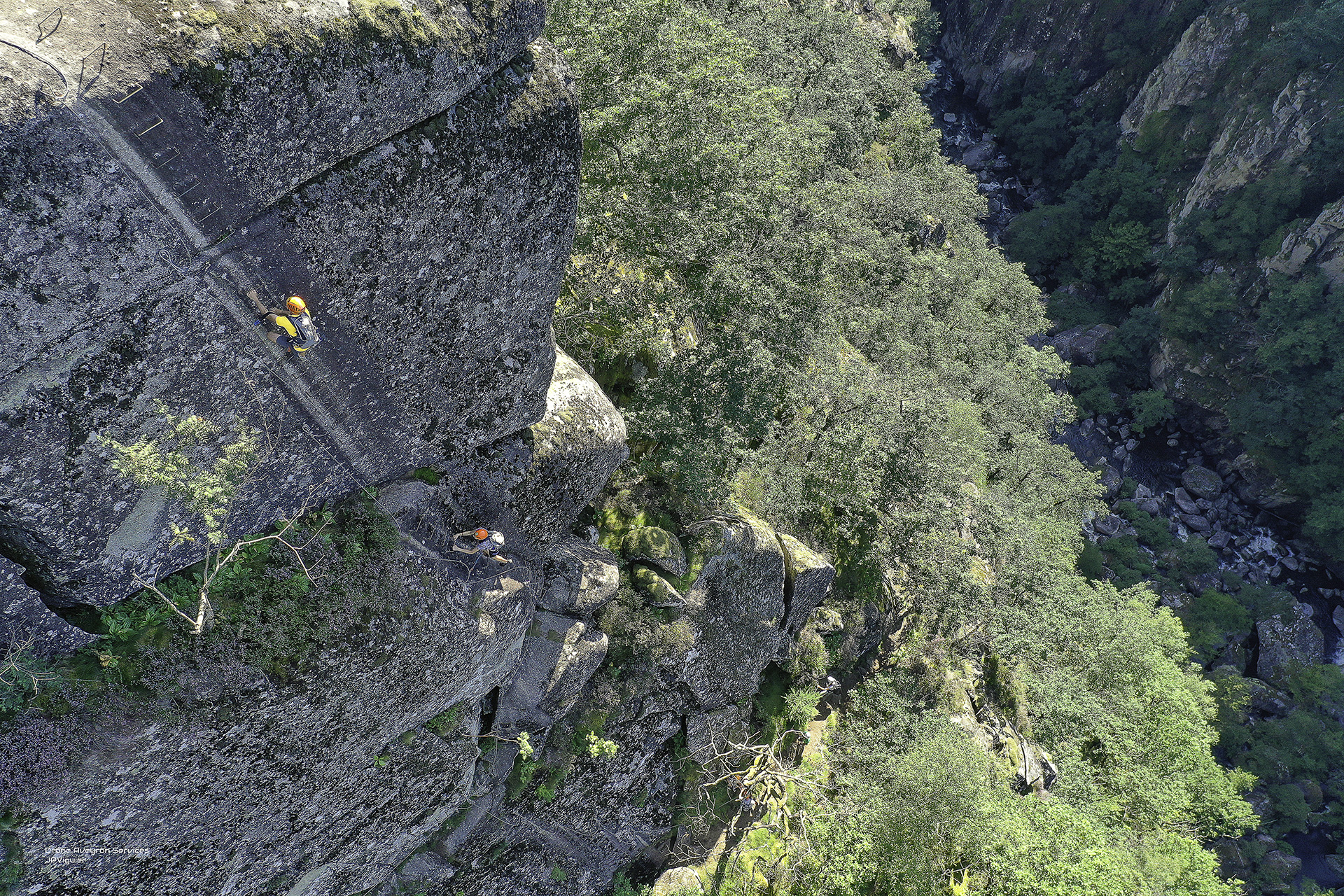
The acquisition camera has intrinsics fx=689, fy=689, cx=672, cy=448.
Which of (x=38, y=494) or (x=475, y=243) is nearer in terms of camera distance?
(x=38, y=494)

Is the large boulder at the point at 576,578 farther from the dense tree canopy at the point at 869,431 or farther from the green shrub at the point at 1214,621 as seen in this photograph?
the green shrub at the point at 1214,621

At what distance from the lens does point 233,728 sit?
10047mm

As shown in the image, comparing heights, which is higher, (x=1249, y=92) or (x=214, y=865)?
(x=214, y=865)

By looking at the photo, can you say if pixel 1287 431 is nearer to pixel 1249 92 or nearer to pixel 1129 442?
pixel 1129 442

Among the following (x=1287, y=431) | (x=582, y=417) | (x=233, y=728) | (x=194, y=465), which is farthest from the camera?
(x=1287, y=431)

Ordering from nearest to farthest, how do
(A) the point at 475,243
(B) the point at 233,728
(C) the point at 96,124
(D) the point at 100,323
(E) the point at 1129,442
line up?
1. (C) the point at 96,124
2. (D) the point at 100,323
3. (B) the point at 233,728
4. (A) the point at 475,243
5. (E) the point at 1129,442

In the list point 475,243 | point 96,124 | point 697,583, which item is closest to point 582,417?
point 475,243

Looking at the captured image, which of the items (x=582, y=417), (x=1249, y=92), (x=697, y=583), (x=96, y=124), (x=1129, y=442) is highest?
(x=96, y=124)

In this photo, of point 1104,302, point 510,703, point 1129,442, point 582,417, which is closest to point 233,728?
point 510,703

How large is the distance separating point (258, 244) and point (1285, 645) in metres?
56.9

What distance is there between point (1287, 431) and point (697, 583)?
52.7 meters

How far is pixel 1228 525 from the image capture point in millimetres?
48719

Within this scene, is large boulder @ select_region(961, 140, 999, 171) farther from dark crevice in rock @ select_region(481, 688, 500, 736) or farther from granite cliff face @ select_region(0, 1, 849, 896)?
dark crevice in rock @ select_region(481, 688, 500, 736)

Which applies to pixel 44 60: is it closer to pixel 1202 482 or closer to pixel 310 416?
pixel 310 416
